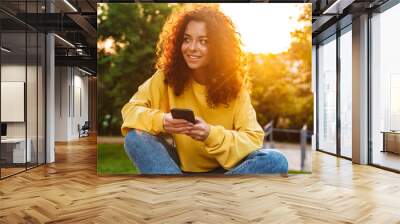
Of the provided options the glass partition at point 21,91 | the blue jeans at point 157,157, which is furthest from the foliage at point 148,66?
the glass partition at point 21,91

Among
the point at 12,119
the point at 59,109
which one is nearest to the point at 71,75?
the point at 59,109

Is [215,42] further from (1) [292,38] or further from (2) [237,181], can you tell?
(2) [237,181]

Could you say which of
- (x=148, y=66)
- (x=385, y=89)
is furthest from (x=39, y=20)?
(x=385, y=89)

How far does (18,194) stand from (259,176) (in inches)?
141

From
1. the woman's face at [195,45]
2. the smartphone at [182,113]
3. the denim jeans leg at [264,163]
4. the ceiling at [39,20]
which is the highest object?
the ceiling at [39,20]

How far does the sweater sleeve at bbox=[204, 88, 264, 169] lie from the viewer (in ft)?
21.1

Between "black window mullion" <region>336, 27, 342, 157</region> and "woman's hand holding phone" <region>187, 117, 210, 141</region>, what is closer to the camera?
"woman's hand holding phone" <region>187, 117, 210, 141</region>

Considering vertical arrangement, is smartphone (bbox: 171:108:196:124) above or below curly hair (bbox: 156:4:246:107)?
below

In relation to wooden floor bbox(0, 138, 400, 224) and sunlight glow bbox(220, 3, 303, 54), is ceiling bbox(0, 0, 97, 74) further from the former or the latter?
sunlight glow bbox(220, 3, 303, 54)

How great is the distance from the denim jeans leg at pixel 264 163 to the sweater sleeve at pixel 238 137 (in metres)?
0.10

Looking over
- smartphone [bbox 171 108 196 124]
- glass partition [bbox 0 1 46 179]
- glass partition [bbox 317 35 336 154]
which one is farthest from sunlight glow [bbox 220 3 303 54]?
glass partition [bbox 317 35 336 154]

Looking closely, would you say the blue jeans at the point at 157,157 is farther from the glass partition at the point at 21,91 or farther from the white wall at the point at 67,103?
the white wall at the point at 67,103

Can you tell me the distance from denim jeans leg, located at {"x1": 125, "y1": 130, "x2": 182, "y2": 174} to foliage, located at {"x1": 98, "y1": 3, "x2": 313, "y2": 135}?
1.04 ft

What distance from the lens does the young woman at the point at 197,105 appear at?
6441mm
